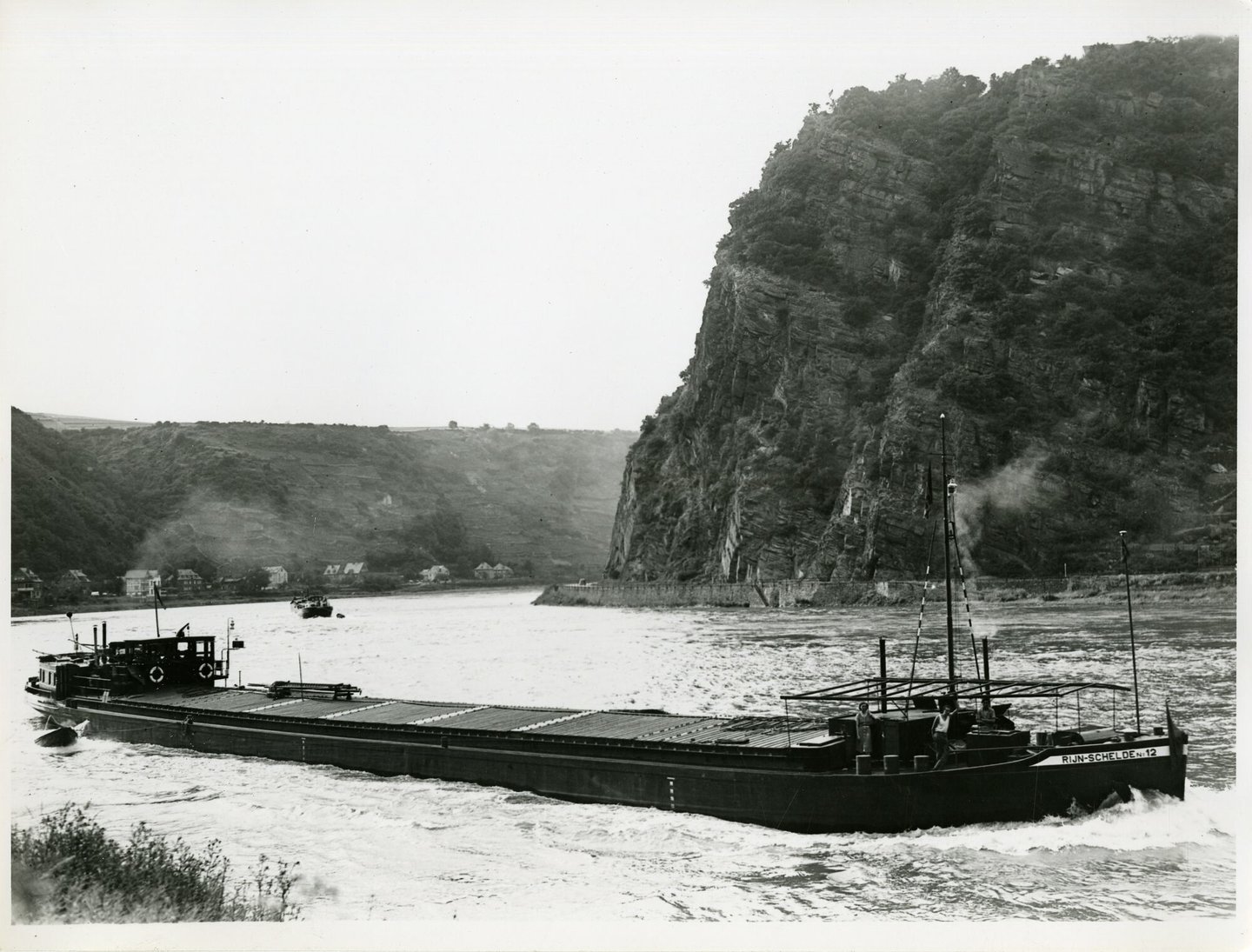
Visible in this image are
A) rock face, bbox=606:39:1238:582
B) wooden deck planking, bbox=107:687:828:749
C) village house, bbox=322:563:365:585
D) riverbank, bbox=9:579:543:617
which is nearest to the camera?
wooden deck planking, bbox=107:687:828:749

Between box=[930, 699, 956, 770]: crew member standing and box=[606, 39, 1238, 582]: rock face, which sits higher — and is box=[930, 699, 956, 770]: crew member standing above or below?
below

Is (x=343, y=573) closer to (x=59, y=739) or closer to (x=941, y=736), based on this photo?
(x=59, y=739)

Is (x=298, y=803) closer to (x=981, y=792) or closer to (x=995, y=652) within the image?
(x=981, y=792)

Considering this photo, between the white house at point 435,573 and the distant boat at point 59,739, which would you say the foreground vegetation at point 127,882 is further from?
the white house at point 435,573

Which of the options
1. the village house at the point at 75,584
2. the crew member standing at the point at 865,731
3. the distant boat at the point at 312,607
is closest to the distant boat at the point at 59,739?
the village house at the point at 75,584

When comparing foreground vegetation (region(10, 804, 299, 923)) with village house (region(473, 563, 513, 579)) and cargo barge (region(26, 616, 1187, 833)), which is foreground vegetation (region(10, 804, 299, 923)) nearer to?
cargo barge (region(26, 616, 1187, 833))

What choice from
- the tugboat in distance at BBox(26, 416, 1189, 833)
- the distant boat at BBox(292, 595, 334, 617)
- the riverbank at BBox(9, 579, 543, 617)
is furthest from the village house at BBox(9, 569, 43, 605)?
the distant boat at BBox(292, 595, 334, 617)

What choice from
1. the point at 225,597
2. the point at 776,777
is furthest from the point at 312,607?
the point at 776,777
